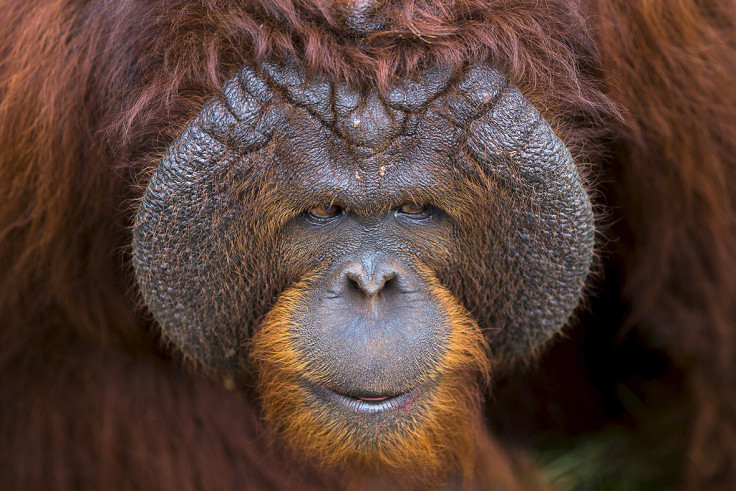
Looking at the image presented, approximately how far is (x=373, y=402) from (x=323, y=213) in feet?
1.27

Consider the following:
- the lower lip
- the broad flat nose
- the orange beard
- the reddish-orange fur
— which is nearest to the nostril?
the broad flat nose

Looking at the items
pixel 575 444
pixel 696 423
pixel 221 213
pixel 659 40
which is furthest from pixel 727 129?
pixel 575 444

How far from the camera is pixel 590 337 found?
2.55 meters

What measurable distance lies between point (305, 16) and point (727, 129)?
39.7 inches

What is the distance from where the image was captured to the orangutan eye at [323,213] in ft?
5.21

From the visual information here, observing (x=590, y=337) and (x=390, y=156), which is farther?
(x=590, y=337)

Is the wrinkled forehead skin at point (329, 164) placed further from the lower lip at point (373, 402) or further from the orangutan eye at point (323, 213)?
the lower lip at point (373, 402)

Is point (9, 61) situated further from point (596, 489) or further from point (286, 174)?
point (596, 489)

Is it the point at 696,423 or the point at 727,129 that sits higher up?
the point at 727,129

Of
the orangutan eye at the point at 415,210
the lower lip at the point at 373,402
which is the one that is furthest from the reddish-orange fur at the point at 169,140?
the lower lip at the point at 373,402

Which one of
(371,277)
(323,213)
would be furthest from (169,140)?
(371,277)

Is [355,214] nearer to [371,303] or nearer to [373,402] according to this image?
[371,303]

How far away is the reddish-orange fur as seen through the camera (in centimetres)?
153

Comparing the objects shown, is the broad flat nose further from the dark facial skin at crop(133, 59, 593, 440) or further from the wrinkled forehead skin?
the wrinkled forehead skin
